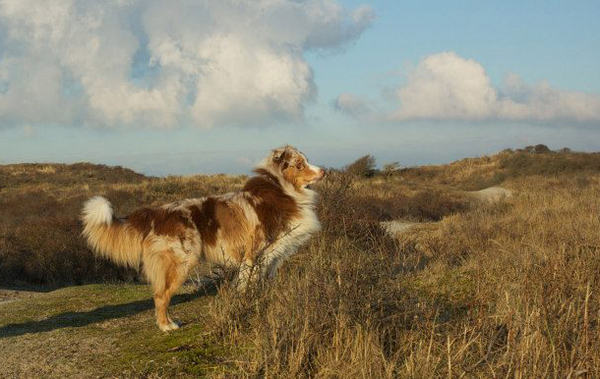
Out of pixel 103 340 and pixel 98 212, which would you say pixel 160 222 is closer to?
pixel 98 212

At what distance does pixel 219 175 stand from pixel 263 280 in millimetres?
39666

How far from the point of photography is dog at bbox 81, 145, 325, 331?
6.55 metres

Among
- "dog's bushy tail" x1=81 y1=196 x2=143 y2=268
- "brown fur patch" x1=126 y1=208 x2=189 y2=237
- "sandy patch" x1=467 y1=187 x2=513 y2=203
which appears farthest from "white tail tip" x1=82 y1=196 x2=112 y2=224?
"sandy patch" x1=467 y1=187 x2=513 y2=203

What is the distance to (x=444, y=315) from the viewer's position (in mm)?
5906

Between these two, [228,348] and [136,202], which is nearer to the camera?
[228,348]

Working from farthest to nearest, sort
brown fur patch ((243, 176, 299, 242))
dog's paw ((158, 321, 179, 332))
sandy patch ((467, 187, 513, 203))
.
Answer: sandy patch ((467, 187, 513, 203)) → brown fur patch ((243, 176, 299, 242)) → dog's paw ((158, 321, 179, 332))

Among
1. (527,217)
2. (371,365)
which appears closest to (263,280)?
(371,365)

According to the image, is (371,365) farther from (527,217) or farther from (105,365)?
(527,217)

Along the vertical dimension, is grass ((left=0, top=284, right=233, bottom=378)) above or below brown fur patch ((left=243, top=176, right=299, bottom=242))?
below

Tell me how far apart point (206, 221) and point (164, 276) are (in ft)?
2.56

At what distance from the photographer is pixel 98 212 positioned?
6535mm

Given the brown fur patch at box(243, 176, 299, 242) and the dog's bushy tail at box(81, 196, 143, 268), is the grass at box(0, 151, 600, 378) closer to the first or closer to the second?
the brown fur patch at box(243, 176, 299, 242)

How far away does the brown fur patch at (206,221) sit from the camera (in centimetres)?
683

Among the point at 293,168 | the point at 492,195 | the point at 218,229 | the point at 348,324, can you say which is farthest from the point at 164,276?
the point at 492,195
